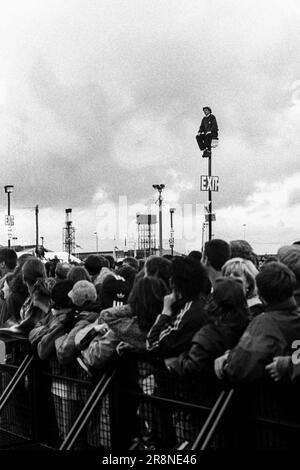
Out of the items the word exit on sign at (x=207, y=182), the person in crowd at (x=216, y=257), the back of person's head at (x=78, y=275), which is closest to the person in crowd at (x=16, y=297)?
the back of person's head at (x=78, y=275)

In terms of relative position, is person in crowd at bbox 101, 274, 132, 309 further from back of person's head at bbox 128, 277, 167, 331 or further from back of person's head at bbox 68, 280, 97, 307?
back of person's head at bbox 128, 277, 167, 331

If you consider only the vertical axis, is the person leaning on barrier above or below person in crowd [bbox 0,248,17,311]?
below

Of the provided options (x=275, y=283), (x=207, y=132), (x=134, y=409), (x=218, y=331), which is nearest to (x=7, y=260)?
(x=134, y=409)

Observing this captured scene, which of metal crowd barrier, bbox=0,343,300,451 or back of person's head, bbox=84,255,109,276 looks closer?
metal crowd barrier, bbox=0,343,300,451

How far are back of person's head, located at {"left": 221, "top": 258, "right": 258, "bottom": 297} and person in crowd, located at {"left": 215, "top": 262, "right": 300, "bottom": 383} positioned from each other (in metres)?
1.37

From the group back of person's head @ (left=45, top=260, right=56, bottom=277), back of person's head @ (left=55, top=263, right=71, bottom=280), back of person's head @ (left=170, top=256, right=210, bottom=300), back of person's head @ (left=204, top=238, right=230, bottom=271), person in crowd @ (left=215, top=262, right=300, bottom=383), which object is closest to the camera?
person in crowd @ (left=215, top=262, right=300, bottom=383)

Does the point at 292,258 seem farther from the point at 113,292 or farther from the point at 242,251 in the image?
the point at 113,292

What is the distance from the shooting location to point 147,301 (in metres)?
5.30

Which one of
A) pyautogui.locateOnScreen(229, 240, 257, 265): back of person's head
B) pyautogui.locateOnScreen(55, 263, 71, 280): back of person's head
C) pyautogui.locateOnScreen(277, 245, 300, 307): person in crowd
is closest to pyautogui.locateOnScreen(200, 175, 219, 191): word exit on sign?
pyautogui.locateOnScreen(55, 263, 71, 280): back of person's head

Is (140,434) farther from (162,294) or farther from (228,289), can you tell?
(228,289)

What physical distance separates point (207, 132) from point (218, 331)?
1608 centimetres

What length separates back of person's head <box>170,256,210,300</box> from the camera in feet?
16.8
